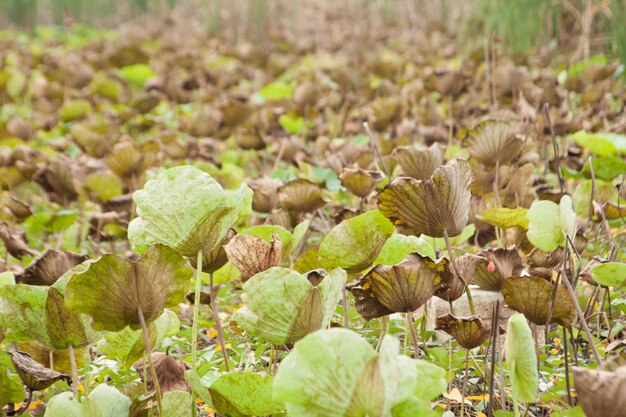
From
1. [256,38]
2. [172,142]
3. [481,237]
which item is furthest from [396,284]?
[256,38]

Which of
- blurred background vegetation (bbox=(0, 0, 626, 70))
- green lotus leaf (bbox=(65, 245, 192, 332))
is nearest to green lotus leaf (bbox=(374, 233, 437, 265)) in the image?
green lotus leaf (bbox=(65, 245, 192, 332))

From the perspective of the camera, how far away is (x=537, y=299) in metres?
1.23

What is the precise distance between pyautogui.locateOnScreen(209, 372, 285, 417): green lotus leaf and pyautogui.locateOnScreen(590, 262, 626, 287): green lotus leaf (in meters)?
0.56

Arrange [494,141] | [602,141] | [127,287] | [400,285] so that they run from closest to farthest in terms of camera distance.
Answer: [127,287] < [400,285] < [494,141] < [602,141]

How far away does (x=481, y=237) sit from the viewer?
6.53 feet

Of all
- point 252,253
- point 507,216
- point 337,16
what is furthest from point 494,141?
point 337,16

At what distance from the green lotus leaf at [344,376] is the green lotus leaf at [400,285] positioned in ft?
0.91

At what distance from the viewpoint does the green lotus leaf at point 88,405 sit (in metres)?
1.02

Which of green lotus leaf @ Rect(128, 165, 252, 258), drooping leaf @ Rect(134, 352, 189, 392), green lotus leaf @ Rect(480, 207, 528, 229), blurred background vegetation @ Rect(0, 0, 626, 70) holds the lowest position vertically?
blurred background vegetation @ Rect(0, 0, 626, 70)

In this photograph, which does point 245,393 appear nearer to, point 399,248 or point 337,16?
point 399,248

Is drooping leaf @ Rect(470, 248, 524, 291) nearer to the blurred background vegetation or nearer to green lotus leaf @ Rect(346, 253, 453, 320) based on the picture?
green lotus leaf @ Rect(346, 253, 453, 320)

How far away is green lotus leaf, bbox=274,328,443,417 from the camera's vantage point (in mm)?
824

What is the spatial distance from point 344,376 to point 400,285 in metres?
0.31

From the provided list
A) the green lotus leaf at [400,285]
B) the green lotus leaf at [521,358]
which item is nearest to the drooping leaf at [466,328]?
the green lotus leaf at [400,285]
